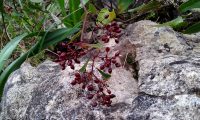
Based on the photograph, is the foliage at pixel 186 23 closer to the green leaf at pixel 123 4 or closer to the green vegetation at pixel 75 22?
the green vegetation at pixel 75 22

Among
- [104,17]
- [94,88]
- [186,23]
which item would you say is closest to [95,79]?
[94,88]

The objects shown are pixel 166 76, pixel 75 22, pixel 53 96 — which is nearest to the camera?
pixel 166 76

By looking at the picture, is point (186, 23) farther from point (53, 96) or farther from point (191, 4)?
point (53, 96)

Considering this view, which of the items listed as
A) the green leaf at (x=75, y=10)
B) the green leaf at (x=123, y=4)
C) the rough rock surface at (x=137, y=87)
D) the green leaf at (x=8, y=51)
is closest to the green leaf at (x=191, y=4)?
the rough rock surface at (x=137, y=87)

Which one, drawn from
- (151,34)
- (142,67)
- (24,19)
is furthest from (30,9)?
(142,67)

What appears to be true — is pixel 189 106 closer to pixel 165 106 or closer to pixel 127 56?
pixel 165 106

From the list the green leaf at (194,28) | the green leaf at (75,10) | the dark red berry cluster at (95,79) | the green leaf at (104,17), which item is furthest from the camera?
the green leaf at (75,10)
